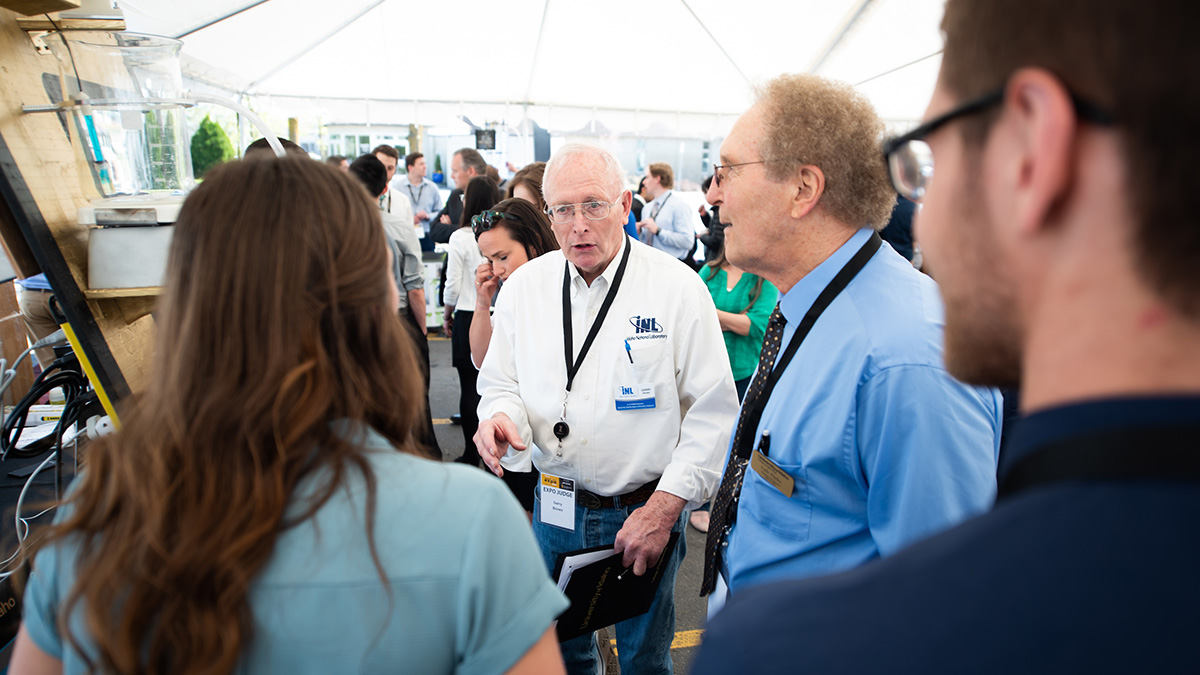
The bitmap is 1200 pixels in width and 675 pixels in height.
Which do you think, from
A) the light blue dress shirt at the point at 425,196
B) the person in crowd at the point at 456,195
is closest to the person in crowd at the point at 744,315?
the person in crowd at the point at 456,195

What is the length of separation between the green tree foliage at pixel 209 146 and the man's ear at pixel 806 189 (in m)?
3.89

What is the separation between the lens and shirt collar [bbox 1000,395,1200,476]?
409mm

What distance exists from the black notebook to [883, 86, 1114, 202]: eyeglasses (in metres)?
1.32

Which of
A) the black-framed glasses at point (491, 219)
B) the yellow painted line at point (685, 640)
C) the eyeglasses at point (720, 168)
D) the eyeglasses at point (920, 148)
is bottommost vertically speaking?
the yellow painted line at point (685, 640)

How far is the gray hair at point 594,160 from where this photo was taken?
2.35m

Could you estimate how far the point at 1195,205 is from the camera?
423 mm

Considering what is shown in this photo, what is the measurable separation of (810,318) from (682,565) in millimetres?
2380

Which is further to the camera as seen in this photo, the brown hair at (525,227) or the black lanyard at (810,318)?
the brown hair at (525,227)

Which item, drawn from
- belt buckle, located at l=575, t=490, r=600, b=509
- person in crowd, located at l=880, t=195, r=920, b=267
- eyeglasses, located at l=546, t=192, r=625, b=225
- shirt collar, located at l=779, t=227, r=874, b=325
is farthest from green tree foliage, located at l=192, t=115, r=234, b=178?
person in crowd, located at l=880, t=195, r=920, b=267

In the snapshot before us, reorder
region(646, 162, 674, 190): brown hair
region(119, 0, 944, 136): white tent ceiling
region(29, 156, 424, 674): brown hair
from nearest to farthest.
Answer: region(29, 156, 424, 674): brown hair → region(646, 162, 674, 190): brown hair → region(119, 0, 944, 136): white tent ceiling

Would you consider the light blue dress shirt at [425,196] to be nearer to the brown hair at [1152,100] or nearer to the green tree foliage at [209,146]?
the green tree foliage at [209,146]

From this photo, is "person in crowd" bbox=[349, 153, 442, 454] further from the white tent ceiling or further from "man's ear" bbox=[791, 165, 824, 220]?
the white tent ceiling

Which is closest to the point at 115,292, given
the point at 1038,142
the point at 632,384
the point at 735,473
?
the point at 632,384

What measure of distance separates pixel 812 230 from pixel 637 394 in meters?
0.75
